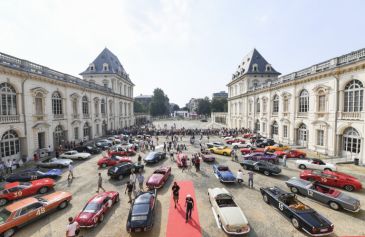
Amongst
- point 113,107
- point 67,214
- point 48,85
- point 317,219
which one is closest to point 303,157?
point 317,219

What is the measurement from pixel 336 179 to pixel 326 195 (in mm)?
3534

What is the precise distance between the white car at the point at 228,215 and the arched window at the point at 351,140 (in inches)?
716

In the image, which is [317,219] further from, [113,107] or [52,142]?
[113,107]

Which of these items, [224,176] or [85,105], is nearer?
[224,176]

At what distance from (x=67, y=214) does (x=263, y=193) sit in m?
11.8

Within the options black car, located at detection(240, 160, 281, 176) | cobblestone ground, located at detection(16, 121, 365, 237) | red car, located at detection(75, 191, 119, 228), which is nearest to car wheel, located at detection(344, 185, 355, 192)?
cobblestone ground, located at detection(16, 121, 365, 237)

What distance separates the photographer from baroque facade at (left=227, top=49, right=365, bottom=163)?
19.3 m

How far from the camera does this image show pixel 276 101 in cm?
3372

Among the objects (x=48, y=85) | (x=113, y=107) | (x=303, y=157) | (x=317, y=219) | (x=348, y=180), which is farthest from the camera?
(x=113, y=107)

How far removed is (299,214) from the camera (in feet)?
29.1

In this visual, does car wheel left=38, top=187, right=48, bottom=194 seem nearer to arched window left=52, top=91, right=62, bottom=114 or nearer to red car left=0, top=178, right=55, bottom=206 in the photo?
red car left=0, top=178, right=55, bottom=206

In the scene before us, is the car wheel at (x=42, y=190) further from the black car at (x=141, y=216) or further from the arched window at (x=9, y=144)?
the arched window at (x=9, y=144)

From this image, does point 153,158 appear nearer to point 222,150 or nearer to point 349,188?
point 222,150

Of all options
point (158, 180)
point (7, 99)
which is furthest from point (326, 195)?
point (7, 99)
